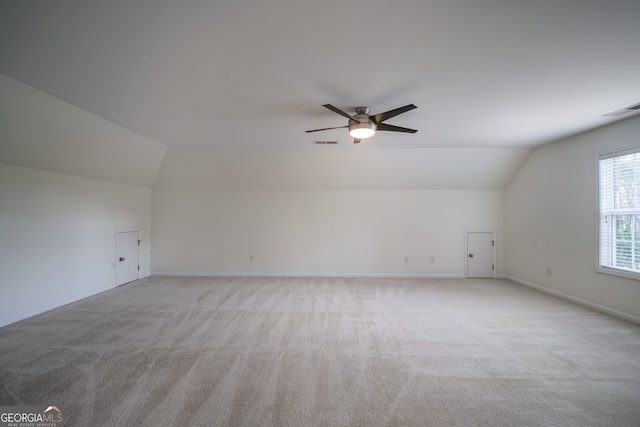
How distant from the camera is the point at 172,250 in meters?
5.96

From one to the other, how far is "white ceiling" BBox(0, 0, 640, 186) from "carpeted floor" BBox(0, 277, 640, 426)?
2.68m

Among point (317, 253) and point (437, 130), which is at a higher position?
point (437, 130)

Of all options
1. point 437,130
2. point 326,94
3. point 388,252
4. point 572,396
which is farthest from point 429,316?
point 326,94

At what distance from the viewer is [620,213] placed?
11.6 feet

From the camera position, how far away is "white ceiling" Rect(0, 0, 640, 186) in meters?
1.62

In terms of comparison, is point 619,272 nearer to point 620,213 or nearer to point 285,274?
point 620,213

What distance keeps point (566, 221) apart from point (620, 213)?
75 centimetres

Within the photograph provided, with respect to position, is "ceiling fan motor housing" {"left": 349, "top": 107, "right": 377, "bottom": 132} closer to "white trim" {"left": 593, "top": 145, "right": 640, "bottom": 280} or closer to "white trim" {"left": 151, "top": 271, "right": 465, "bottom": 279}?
"white trim" {"left": 593, "top": 145, "right": 640, "bottom": 280}

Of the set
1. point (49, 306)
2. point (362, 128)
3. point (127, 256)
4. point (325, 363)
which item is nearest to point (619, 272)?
point (362, 128)

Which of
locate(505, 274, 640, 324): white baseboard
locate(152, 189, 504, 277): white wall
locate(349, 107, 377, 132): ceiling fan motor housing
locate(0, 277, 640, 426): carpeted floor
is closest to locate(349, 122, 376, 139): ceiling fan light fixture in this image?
locate(349, 107, 377, 132): ceiling fan motor housing

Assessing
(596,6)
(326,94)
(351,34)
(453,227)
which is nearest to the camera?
(596,6)

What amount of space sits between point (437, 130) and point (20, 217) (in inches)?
234

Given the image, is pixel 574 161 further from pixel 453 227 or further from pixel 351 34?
pixel 351 34

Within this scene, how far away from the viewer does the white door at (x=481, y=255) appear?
5.77 meters
